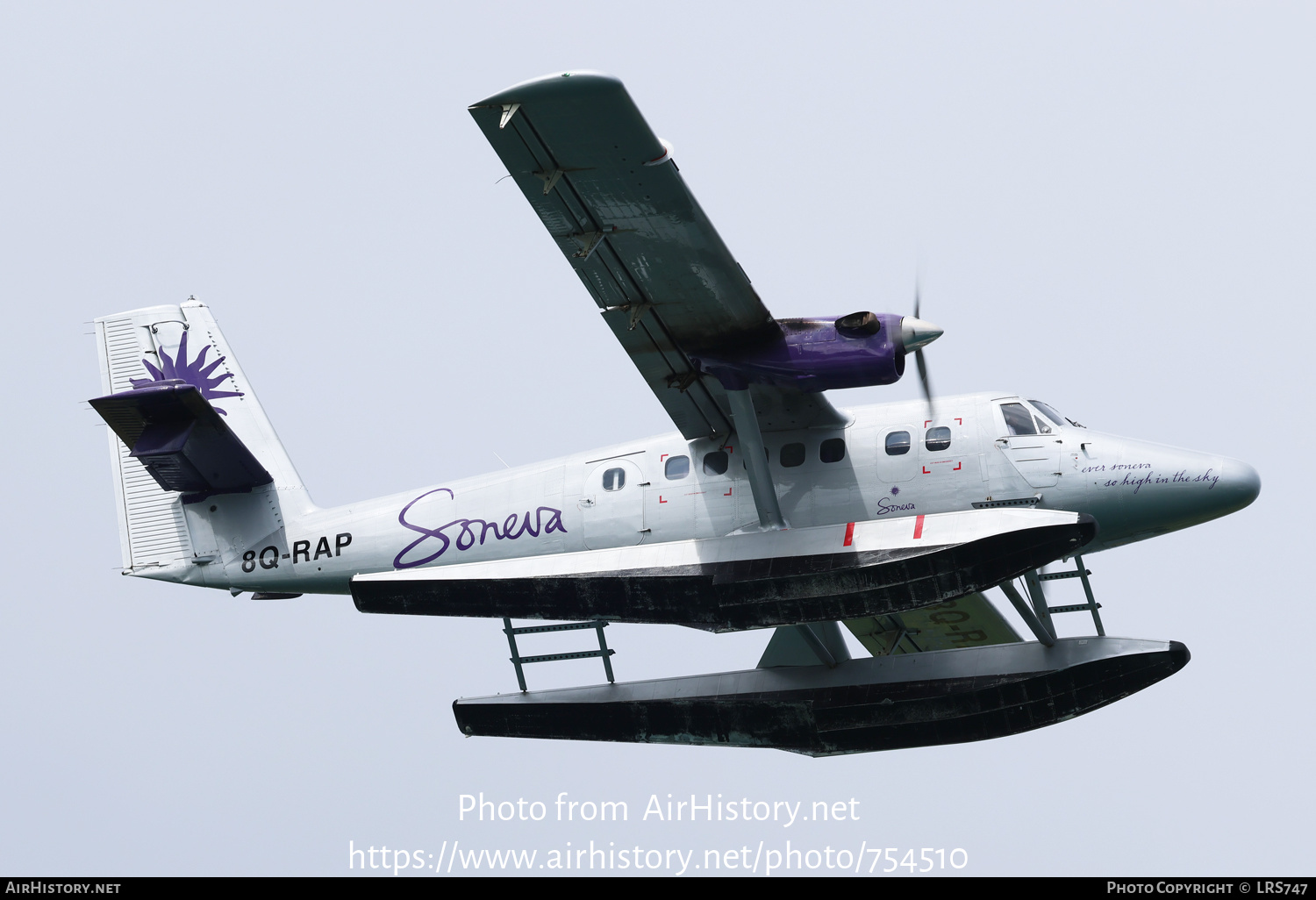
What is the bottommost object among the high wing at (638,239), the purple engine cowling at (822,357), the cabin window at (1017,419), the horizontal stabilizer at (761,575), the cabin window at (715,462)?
the horizontal stabilizer at (761,575)

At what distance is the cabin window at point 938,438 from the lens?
15.3 metres

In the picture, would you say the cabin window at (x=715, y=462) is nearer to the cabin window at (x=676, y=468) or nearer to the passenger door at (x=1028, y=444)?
the cabin window at (x=676, y=468)

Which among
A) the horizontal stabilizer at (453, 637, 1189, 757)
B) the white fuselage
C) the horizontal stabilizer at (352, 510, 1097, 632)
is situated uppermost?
the white fuselage

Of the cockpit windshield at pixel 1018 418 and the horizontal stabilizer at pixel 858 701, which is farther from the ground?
the cockpit windshield at pixel 1018 418

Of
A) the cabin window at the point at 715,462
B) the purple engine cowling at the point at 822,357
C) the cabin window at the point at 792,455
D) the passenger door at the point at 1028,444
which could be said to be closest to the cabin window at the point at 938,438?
the passenger door at the point at 1028,444

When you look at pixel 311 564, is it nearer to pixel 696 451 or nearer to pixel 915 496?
pixel 696 451

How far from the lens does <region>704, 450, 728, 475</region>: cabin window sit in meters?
16.0

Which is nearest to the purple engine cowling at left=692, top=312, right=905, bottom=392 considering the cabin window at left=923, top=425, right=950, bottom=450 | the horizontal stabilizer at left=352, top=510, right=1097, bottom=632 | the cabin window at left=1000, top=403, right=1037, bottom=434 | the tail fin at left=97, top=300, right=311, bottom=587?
the cabin window at left=923, top=425, right=950, bottom=450

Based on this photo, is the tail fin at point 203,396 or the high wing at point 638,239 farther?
the tail fin at point 203,396

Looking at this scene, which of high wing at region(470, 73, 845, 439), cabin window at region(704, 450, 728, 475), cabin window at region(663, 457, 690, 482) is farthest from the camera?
cabin window at region(663, 457, 690, 482)

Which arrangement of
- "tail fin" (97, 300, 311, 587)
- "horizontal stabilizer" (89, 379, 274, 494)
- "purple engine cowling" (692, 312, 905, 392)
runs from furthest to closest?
"tail fin" (97, 300, 311, 587), "horizontal stabilizer" (89, 379, 274, 494), "purple engine cowling" (692, 312, 905, 392)

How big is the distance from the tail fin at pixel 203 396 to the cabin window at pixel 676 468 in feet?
14.8

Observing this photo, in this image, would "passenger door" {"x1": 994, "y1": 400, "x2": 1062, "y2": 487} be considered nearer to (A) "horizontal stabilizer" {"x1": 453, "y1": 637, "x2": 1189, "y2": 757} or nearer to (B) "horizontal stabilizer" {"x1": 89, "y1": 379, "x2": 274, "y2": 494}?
(A) "horizontal stabilizer" {"x1": 453, "y1": 637, "x2": 1189, "y2": 757}

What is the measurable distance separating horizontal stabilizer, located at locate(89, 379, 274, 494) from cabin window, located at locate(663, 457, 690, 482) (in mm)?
4999
